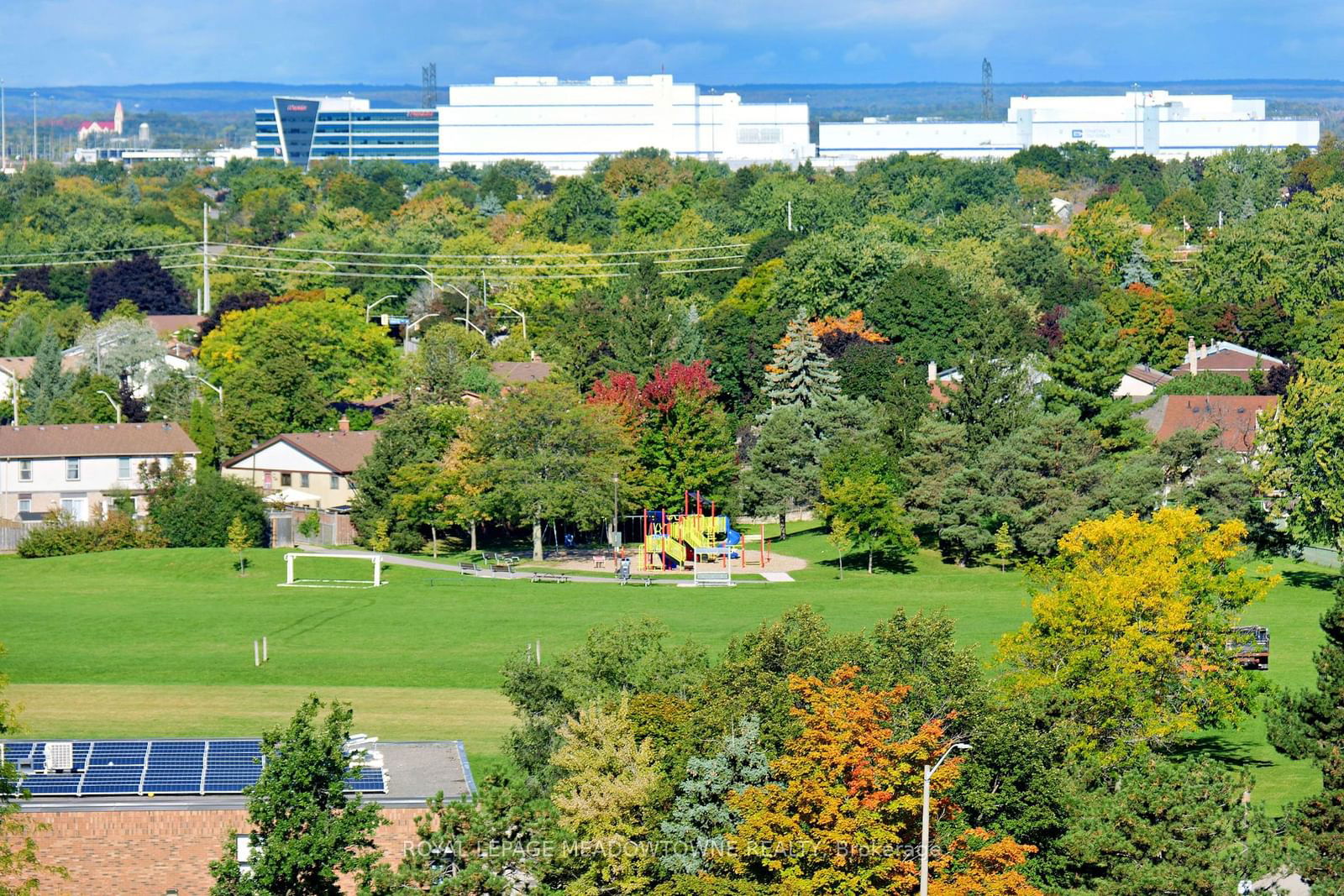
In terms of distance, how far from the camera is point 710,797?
1521 inches

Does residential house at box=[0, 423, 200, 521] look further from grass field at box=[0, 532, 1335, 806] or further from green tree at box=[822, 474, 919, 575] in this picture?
green tree at box=[822, 474, 919, 575]

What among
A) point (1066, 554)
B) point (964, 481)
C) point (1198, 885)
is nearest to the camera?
point (1198, 885)

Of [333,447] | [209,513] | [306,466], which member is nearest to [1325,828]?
[209,513]

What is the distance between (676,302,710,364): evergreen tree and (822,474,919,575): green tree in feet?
85.6

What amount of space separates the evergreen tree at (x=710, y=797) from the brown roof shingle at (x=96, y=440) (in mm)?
60024

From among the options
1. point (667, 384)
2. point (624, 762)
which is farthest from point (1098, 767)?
point (667, 384)

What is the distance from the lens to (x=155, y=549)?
83438 millimetres

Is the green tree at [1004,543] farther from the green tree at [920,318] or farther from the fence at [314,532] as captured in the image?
the green tree at [920,318]

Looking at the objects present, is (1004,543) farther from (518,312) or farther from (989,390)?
(518,312)

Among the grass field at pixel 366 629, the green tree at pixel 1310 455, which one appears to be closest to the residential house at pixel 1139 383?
the grass field at pixel 366 629

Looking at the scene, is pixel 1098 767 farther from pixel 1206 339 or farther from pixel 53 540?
pixel 1206 339

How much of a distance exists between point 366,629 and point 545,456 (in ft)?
54.0

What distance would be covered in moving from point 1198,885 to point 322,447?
65.3m

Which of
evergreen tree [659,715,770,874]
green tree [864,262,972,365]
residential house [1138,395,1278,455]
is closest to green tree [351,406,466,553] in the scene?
residential house [1138,395,1278,455]
